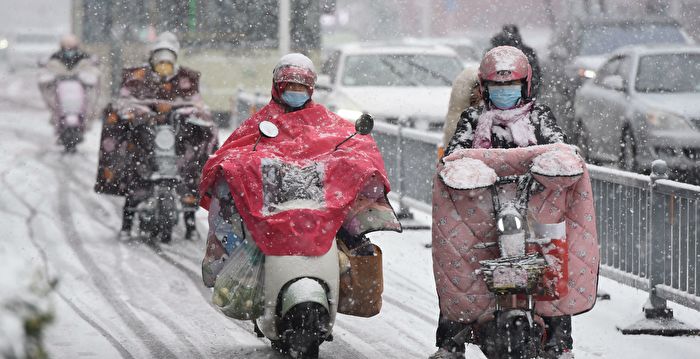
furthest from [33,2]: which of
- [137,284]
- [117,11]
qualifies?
[137,284]

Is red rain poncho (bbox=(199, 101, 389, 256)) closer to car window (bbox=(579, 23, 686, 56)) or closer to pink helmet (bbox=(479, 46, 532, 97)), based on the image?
pink helmet (bbox=(479, 46, 532, 97))

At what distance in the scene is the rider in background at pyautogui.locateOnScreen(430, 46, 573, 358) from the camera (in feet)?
22.9

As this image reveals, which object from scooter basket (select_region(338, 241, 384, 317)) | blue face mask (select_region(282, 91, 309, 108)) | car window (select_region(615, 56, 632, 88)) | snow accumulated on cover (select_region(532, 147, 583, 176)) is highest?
blue face mask (select_region(282, 91, 309, 108))

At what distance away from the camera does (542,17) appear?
5544cm

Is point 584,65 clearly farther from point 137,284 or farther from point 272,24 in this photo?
point 137,284

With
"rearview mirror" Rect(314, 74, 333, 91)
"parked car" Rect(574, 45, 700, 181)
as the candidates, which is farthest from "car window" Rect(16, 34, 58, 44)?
"parked car" Rect(574, 45, 700, 181)

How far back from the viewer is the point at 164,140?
12.9 m

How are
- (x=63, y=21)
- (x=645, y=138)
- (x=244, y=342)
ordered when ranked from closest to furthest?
(x=244, y=342), (x=645, y=138), (x=63, y=21)

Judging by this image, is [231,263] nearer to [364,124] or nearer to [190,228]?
[364,124]

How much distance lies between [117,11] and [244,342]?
2249cm

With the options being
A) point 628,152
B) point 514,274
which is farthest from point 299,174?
point 628,152

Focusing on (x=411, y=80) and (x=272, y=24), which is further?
(x=272, y=24)

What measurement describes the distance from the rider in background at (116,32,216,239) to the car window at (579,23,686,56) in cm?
1079

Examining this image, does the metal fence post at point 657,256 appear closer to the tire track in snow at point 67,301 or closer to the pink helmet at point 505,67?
the pink helmet at point 505,67
